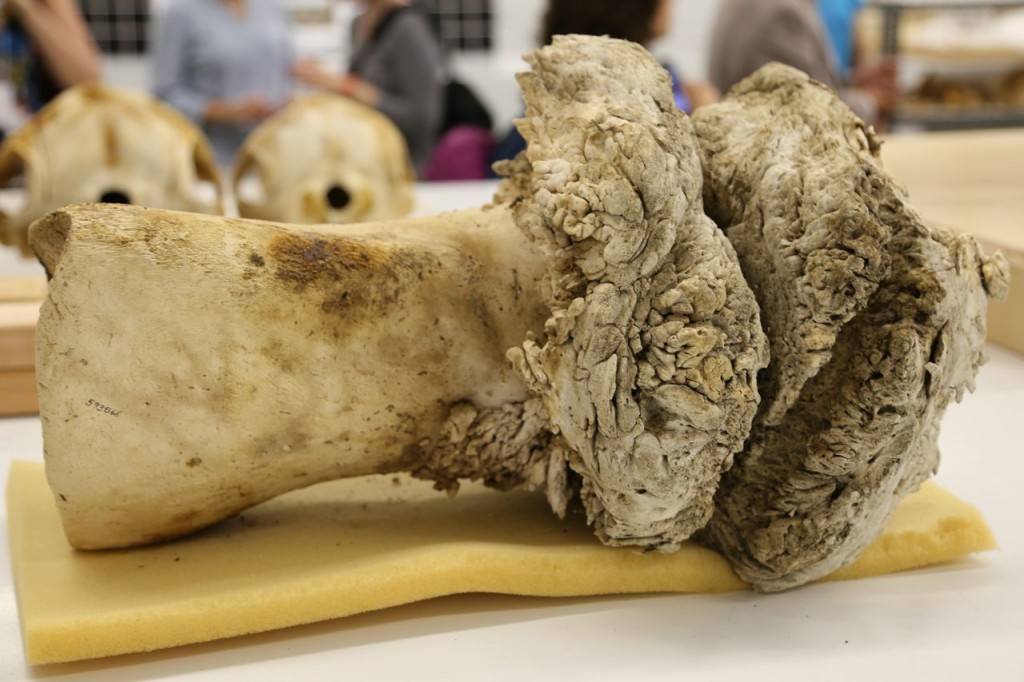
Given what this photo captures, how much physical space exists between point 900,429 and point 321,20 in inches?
146

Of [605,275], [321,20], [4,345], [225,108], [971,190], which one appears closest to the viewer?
[605,275]

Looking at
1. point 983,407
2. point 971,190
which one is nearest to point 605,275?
point 983,407

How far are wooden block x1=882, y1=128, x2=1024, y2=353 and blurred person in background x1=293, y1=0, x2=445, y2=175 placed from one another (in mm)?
1247

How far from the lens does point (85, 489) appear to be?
1000 millimetres

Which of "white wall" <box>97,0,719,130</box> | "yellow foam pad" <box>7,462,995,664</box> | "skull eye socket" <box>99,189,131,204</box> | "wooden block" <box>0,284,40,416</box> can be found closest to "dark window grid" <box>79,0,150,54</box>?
"white wall" <box>97,0,719,130</box>

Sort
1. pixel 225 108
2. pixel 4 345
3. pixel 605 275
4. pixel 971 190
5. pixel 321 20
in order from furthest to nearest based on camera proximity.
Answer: pixel 321 20 < pixel 225 108 < pixel 971 190 < pixel 4 345 < pixel 605 275

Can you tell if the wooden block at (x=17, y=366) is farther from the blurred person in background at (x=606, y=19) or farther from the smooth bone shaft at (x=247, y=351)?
the blurred person in background at (x=606, y=19)

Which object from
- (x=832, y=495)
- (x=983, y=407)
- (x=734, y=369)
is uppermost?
(x=734, y=369)

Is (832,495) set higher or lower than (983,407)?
higher

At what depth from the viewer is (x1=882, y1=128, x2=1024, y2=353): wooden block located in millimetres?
1891

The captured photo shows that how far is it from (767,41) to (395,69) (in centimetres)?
103

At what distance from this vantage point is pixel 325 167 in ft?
7.77

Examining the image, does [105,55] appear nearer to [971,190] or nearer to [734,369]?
[971,190]

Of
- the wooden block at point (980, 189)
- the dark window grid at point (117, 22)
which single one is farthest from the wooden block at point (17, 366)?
the dark window grid at point (117, 22)
